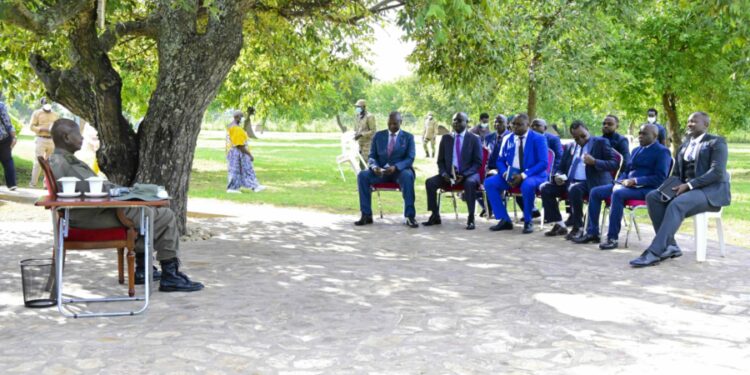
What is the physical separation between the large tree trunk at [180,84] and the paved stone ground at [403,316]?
1.11 metres

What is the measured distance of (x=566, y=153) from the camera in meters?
11.5

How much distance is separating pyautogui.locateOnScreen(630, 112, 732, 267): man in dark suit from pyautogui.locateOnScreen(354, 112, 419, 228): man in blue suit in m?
3.99

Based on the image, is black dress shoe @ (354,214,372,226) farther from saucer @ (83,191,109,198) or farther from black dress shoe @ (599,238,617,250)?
saucer @ (83,191,109,198)

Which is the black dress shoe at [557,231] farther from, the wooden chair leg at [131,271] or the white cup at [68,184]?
the white cup at [68,184]

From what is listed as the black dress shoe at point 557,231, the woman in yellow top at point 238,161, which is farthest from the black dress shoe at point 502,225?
the woman in yellow top at point 238,161

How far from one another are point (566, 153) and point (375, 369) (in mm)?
6981

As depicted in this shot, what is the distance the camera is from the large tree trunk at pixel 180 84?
33.6 feet

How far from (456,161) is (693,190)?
420 cm

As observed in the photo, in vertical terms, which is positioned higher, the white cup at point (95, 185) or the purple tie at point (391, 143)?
the purple tie at point (391, 143)

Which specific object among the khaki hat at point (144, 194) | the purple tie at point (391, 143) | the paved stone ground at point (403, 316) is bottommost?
the paved stone ground at point (403, 316)

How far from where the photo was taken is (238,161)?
18.5 m

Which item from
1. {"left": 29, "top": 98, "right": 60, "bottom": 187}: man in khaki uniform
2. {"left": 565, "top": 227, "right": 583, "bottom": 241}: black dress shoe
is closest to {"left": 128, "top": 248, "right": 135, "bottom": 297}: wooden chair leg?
{"left": 565, "top": 227, "right": 583, "bottom": 241}: black dress shoe

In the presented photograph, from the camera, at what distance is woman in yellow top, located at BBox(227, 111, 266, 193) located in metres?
18.4

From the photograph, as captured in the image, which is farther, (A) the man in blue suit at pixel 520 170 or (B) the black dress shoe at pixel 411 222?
(B) the black dress shoe at pixel 411 222
